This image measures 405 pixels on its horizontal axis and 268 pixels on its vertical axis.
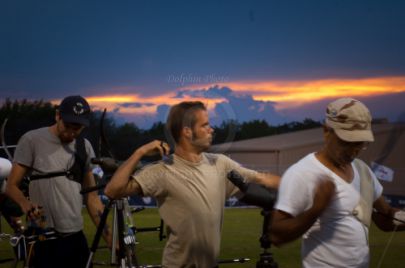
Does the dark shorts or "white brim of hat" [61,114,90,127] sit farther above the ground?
"white brim of hat" [61,114,90,127]

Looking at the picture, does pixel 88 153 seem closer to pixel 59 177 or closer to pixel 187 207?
Result: pixel 59 177

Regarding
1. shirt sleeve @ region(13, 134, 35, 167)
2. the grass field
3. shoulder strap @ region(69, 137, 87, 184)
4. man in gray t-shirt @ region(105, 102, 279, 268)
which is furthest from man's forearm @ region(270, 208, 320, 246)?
the grass field

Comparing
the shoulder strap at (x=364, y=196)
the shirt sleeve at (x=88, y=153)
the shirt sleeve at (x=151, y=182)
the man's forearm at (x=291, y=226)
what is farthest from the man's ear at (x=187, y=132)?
the shirt sleeve at (x=88, y=153)

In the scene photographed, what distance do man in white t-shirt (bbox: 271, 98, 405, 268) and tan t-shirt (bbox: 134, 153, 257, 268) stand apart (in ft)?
3.16

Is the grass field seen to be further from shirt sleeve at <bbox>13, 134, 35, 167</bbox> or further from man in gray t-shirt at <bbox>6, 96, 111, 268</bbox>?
shirt sleeve at <bbox>13, 134, 35, 167</bbox>

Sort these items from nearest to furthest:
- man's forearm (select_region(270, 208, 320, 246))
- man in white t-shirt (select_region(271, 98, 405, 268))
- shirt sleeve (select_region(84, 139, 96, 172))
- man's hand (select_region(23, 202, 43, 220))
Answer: man's forearm (select_region(270, 208, 320, 246)) < man in white t-shirt (select_region(271, 98, 405, 268)) < man's hand (select_region(23, 202, 43, 220)) < shirt sleeve (select_region(84, 139, 96, 172))

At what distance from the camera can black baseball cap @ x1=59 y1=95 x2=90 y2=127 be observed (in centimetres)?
546

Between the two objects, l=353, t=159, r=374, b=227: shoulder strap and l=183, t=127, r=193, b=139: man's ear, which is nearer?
l=353, t=159, r=374, b=227: shoulder strap

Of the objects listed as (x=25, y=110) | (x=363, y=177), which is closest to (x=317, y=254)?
(x=363, y=177)

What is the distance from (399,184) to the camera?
31031mm

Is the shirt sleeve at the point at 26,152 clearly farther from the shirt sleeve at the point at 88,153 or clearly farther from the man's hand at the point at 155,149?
the man's hand at the point at 155,149

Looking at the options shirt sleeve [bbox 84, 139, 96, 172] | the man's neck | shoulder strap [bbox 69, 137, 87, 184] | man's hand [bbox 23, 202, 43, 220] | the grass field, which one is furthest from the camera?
the grass field

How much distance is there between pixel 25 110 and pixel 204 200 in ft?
107

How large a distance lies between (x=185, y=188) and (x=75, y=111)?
1.46 meters
